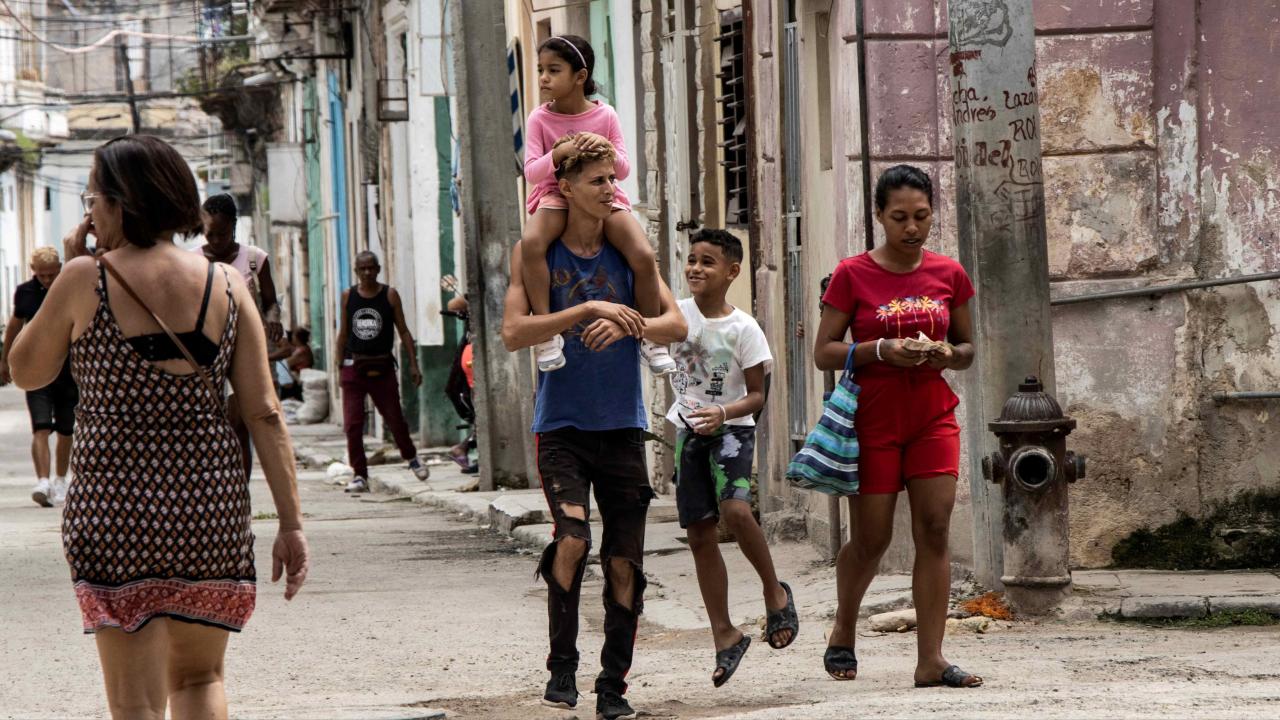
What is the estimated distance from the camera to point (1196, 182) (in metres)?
8.98

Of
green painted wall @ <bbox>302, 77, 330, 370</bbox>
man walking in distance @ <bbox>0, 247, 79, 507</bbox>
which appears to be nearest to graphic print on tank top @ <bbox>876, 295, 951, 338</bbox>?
man walking in distance @ <bbox>0, 247, 79, 507</bbox>

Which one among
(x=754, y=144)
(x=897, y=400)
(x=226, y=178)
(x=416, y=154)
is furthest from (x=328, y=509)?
(x=226, y=178)

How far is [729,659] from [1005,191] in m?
2.29

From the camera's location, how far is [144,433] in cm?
458

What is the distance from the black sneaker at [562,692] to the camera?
253 inches

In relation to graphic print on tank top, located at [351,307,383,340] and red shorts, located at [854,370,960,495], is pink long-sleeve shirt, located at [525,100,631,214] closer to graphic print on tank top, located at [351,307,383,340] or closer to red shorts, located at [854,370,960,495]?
red shorts, located at [854,370,960,495]

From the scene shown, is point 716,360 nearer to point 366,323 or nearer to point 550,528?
point 550,528

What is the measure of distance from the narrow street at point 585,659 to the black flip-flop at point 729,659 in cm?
8

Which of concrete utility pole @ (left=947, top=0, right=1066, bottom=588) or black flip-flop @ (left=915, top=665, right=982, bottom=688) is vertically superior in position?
concrete utility pole @ (left=947, top=0, right=1066, bottom=588)

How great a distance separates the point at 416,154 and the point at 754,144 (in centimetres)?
1058

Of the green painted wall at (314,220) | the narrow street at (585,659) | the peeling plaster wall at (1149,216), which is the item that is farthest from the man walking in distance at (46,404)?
the green painted wall at (314,220)

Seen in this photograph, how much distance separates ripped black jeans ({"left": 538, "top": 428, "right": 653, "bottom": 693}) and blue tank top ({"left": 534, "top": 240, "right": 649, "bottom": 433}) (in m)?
0.05

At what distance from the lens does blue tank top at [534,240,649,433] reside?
21.0ft

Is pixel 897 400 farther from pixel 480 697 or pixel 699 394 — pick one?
pixel 480 697
